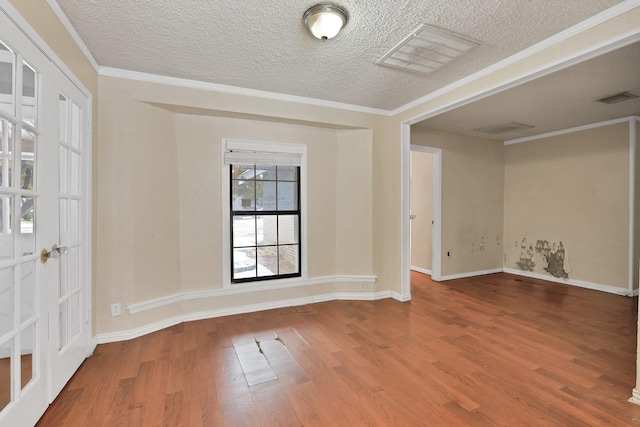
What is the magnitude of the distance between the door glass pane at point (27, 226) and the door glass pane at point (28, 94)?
0.45m

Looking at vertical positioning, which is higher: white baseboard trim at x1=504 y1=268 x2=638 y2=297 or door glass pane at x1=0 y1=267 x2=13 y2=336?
door glass pane at x1=0 y1=267 x2=13 y2=336

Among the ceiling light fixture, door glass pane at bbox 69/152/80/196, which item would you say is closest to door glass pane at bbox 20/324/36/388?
door glass pane at bbox 69/152/80/196

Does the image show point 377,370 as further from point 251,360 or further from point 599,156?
point 599,156

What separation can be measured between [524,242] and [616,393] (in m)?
3.90

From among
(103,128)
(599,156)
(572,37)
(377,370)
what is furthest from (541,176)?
(103,128)

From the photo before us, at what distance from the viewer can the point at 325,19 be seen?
6.44 ft

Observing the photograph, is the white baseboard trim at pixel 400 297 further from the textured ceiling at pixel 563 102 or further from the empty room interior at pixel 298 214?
the textured ceiling at pixel 563 102

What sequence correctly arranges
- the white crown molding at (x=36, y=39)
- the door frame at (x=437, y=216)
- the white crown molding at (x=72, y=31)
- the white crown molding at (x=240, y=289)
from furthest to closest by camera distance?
the door frame at (x=437, y=216) < the white crown molding at (x=240, y=289) < the white crown molding at (x=72, y=31) < the white crown molding at (x=36, y=39)

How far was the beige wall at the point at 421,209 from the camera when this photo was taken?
5.38m

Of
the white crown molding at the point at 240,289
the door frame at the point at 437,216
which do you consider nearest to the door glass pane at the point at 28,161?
the white crown molding at the point at 240,289

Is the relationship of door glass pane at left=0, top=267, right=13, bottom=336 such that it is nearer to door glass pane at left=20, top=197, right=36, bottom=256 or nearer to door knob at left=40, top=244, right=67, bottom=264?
door glass pane at left=20, top=197, right=36, bottom=256

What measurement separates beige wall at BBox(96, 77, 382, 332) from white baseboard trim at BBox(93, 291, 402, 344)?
0.18ft

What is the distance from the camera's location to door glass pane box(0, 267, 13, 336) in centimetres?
142

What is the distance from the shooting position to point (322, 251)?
390 centimetres
